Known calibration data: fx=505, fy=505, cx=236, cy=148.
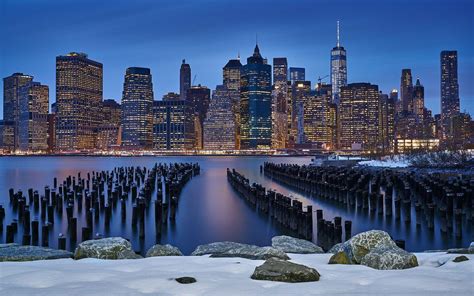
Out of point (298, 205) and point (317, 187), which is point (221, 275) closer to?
point (298, 205)

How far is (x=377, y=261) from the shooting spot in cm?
960

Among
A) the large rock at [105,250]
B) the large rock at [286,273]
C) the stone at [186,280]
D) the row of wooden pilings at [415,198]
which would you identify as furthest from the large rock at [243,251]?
the row of wooden pilings at [415,198]

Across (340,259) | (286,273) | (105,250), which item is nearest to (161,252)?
(105,250)

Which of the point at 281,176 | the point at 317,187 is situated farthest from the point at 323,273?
the point at 281,176

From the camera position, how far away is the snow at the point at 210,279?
7.54 meters

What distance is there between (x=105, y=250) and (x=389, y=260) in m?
6.15

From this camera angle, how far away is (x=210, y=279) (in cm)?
827

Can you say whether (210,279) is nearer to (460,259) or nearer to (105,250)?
(105,250)

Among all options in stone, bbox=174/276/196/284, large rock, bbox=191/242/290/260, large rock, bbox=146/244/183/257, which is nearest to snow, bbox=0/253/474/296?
stone, bbox=174/276/196/284

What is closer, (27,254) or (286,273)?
(286,273)

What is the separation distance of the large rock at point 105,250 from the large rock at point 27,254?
40 centimetres

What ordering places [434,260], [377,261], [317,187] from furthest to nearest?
[317,187]
[434,260]
[377,261]

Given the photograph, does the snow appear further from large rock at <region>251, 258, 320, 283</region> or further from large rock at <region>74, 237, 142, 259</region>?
large rock at <region>74, 237, 142, 259</region>

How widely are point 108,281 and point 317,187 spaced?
1312 inches
